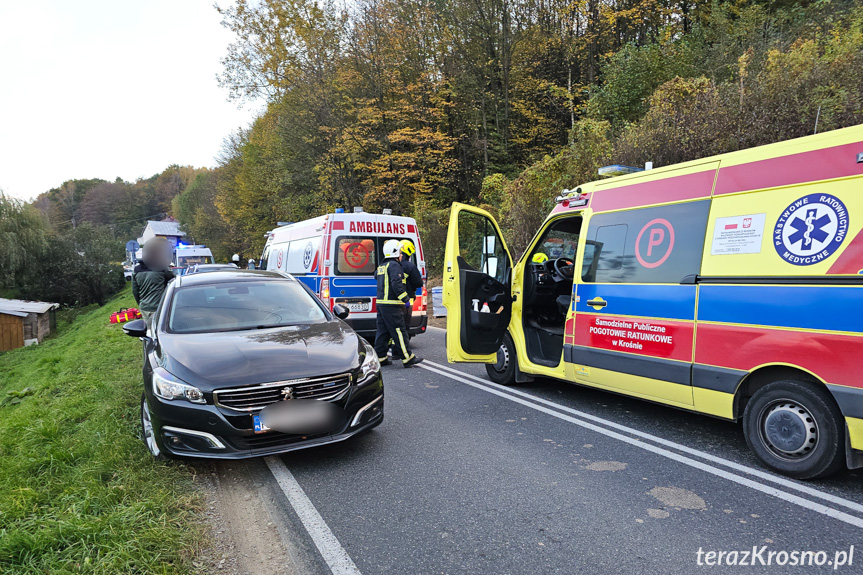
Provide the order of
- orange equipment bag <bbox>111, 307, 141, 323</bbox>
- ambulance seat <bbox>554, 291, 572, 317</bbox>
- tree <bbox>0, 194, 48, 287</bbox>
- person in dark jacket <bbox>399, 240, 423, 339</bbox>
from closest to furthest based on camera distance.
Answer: ambulance seat <bbox>554, 291, 572, 317</bbox>
person in dark jacket <bbox>399, 240, 423, 339</bbox>
orange equipment bag <bbox>111, 307, 141, 323</bbox>
tree <bbox>0, 194, 48, 287</bbox>

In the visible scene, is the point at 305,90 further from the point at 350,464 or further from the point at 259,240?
the point at 350,464

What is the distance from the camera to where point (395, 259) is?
25.0ft

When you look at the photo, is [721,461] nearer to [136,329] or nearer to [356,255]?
[136,329]

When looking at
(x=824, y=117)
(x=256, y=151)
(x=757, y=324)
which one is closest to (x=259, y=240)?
(x=256, y=151)

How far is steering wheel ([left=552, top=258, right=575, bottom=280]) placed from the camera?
21.7ft

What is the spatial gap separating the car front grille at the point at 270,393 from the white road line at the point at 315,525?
623 millimetres

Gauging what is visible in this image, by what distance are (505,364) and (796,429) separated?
338 centimetres

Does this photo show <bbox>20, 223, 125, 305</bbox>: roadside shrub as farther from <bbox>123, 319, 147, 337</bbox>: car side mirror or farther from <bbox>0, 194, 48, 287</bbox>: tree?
<bbox>123, 319, 147, 337</bbox>: car side mirror

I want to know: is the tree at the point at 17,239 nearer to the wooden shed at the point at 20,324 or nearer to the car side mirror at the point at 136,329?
the wooden shed at the point at 20,324

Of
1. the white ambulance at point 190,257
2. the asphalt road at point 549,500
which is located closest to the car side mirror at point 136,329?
the asphalt road at point 549,500

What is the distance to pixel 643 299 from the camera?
14.9 feet

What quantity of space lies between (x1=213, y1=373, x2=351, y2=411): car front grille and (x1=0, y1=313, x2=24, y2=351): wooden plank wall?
2801 cm

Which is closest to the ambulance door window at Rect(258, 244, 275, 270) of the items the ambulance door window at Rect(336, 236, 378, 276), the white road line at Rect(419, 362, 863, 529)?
the ambulance door window at Rect(336, 236, 378, 276)

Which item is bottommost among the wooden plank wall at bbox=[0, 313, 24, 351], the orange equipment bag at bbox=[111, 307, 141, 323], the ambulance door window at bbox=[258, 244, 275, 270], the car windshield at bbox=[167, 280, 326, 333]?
the wooden plank wall at bbox=[0, 313, 24, 351]
